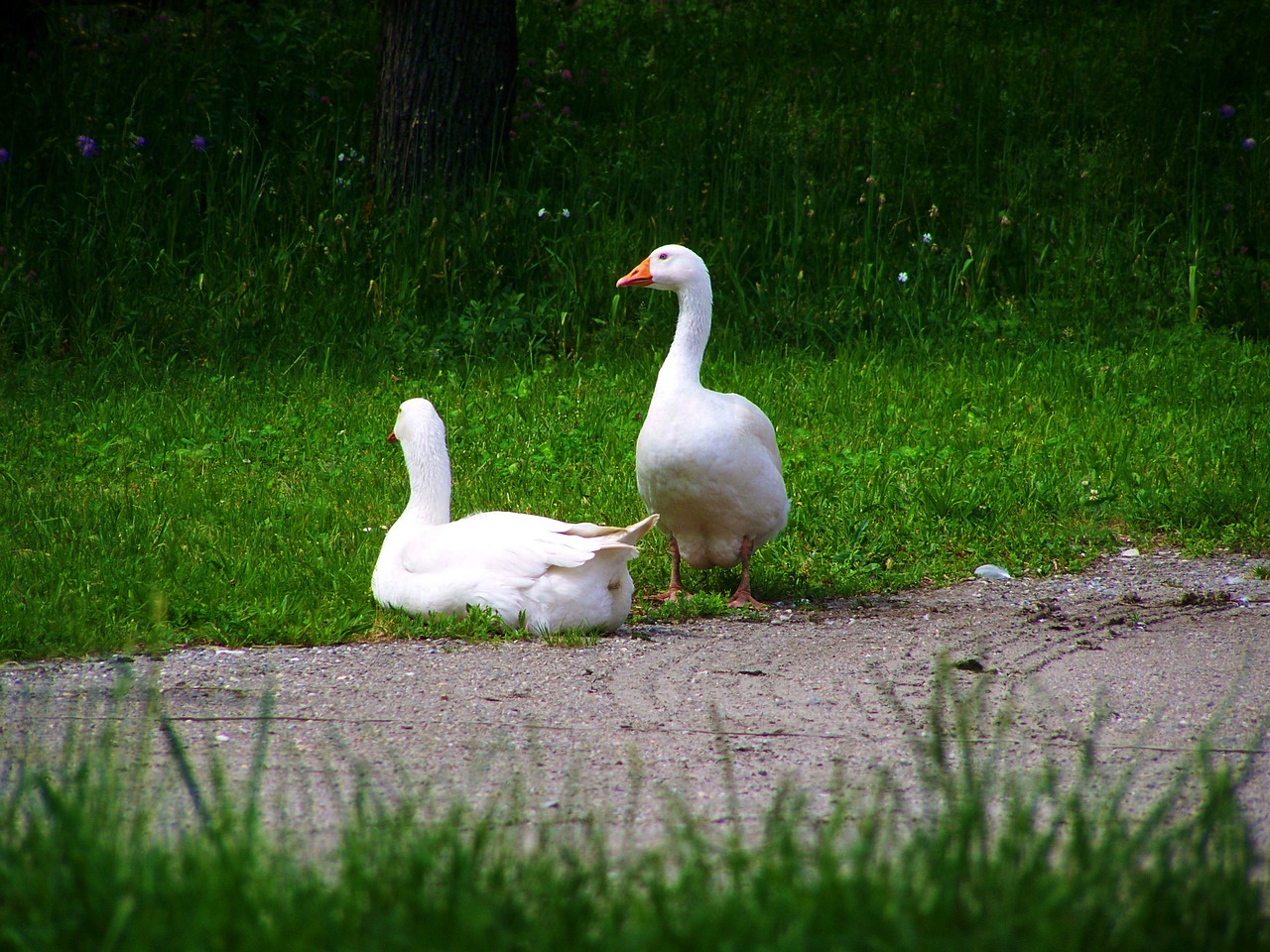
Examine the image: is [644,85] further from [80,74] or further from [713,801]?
[713,801]

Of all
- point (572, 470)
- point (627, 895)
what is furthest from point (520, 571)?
point (627, 895)

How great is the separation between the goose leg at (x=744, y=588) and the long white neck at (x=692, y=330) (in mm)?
728

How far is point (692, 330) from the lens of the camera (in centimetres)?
569

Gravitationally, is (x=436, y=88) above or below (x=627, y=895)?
above

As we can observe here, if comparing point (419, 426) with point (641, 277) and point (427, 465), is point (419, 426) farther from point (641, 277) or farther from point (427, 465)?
point (641, 277)

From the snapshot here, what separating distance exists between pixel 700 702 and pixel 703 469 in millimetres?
1343

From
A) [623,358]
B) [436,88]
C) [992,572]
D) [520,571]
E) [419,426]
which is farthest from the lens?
[436,88]

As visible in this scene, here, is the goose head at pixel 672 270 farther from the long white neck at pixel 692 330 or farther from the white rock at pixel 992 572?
the white rock at pixel 992 572

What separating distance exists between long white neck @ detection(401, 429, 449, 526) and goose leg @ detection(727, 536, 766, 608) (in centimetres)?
124

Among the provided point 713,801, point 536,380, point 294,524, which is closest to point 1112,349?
point 536,380

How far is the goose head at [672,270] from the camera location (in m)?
5.79

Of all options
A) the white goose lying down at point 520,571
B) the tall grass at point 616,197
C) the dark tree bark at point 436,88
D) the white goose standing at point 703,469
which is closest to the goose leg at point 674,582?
the white goose standing at point 703,469

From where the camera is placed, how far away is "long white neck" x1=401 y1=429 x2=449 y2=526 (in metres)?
5.29

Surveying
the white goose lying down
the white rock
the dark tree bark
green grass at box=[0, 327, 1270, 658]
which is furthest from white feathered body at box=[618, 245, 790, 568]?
the dark tree bark
